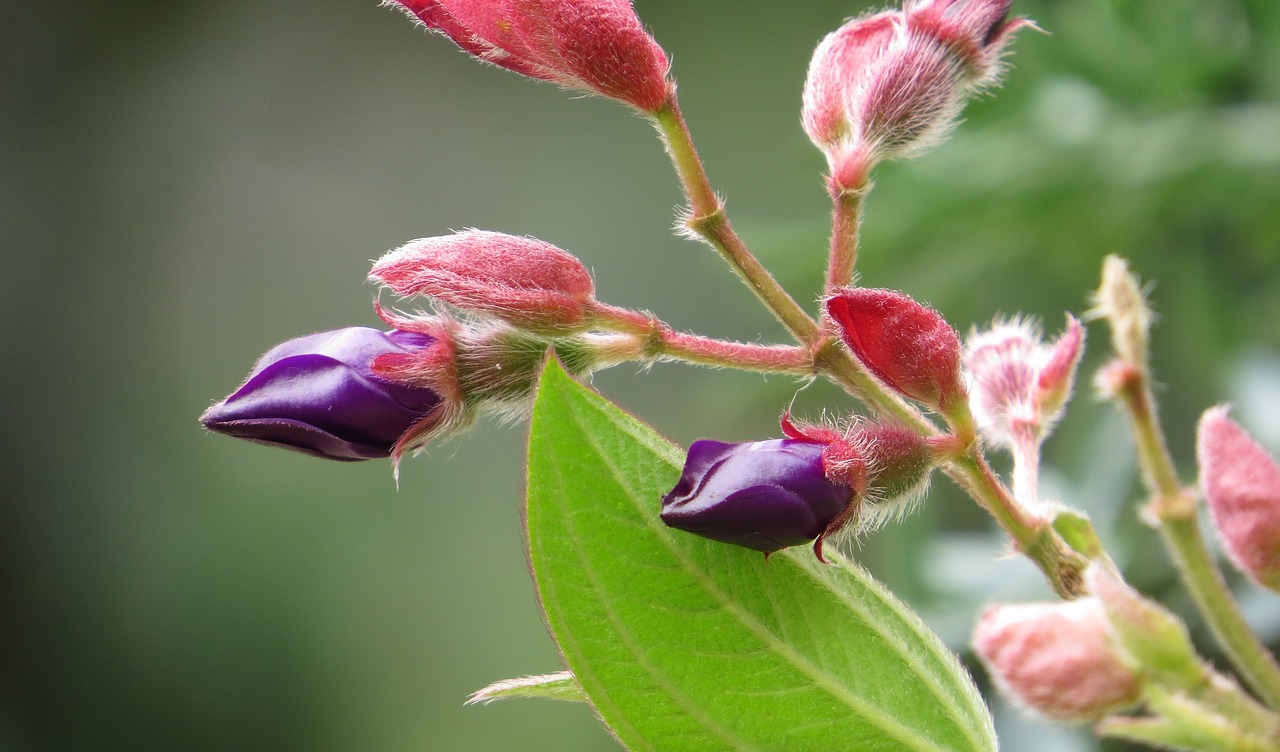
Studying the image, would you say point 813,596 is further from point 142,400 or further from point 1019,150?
point 142,400

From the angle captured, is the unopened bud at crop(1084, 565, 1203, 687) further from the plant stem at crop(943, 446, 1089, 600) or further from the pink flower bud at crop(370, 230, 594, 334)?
the pink flower bud at crop(370, 230, 594, 334)

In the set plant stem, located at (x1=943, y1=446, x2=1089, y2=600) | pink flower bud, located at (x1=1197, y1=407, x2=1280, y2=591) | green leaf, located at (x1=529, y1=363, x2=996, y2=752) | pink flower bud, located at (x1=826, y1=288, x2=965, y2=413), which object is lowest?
green leaf, located at (x1=529, y1=363, x2=996, y2=752)

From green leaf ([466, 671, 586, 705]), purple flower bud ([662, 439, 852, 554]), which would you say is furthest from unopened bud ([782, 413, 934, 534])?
green leaf ([466, 671, 586, 705])

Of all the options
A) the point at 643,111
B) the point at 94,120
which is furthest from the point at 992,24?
the point at 94,120

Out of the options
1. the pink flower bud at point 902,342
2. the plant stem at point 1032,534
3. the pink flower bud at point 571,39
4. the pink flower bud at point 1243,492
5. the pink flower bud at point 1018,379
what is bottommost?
the plant stem at point 1032,534

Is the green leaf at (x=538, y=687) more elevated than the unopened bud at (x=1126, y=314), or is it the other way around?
the unopened bud at (x=1126, y=314)

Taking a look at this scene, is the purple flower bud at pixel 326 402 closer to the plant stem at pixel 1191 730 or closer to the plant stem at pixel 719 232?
the plant stem at pixel 719 232

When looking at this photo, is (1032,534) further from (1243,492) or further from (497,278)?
(497,278)

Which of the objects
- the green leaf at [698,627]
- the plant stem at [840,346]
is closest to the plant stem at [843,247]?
the plant stem at [840,346]
